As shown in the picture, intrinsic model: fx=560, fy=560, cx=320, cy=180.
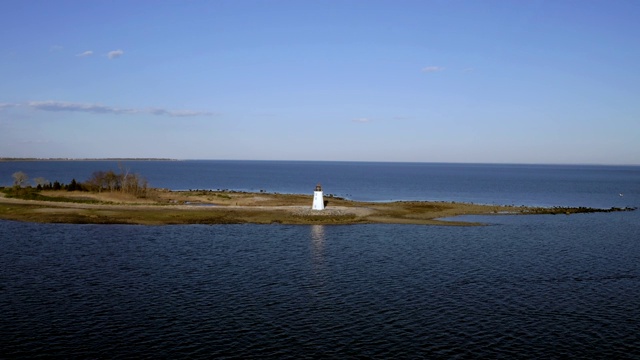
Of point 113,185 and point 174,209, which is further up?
point 113,185

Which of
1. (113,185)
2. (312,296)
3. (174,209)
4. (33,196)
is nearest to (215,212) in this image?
(174,209)

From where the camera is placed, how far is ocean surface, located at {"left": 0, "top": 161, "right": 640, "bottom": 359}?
2580 centimetres

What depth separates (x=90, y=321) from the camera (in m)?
28.3

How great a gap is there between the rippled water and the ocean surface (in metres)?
0.11

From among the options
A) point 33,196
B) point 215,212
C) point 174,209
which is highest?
point 33,196

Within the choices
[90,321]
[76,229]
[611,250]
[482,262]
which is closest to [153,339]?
[90,321]

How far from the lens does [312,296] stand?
111ft

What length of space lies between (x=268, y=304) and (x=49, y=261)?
65.0 feet

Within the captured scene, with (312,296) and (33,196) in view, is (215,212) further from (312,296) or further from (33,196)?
(312,296)

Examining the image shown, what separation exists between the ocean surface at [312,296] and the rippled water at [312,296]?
0.11 meters

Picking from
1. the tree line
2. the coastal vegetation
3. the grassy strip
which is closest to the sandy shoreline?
the coastal vegetation

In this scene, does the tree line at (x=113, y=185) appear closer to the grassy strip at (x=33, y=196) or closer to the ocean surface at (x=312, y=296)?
the grassy strip at (x=33, y=196)

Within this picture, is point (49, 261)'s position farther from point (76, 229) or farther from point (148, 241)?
point (76, 229)

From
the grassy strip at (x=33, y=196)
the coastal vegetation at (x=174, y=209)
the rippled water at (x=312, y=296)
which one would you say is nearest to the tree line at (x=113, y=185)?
the coastal vegetation at (x=174, y=209)
